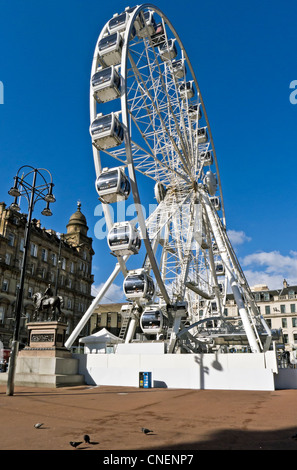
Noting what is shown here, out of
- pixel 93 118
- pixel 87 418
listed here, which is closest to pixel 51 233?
pixel 93 118

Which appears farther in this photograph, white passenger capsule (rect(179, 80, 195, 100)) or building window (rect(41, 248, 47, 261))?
building window (rect(41, 248, 47, 261))

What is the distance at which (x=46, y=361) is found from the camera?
19.8 meters

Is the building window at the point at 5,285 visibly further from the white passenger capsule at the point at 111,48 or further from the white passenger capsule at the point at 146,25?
the white passenger capsule at the point at 146,25

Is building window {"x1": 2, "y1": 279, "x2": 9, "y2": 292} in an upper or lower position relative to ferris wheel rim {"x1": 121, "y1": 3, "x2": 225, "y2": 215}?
lower

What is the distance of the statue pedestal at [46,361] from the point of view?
63.4 ft

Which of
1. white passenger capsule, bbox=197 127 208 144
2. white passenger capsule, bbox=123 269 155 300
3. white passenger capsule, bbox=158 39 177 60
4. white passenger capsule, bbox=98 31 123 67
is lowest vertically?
white passenger capsule, bbox=123 269 155 300

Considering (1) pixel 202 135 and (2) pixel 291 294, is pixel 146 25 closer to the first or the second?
(1) pixel 202 135

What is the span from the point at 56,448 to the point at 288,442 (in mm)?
4140

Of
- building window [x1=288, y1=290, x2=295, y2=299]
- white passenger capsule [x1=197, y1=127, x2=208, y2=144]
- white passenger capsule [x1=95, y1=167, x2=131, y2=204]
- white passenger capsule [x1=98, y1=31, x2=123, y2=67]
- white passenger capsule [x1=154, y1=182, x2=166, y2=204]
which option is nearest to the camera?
white passenger capsule [x1=95, y1=167, x2=131, y2=204]

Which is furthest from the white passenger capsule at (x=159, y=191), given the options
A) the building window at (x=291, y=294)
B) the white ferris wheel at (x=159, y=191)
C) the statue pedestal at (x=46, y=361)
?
the building window at (x=291, y=294)

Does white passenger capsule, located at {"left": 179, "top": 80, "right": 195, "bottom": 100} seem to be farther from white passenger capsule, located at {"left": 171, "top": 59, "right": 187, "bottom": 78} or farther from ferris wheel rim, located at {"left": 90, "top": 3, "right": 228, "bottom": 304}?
ferris wheel rim, located at {"left": 90, "top": 3, "right": 228, "bottom": 304}

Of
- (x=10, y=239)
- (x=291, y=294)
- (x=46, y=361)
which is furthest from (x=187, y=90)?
(x=291, y=294)

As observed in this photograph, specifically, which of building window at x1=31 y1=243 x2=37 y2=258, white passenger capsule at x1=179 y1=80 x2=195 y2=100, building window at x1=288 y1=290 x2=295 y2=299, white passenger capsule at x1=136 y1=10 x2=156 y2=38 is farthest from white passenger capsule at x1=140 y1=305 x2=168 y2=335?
building window at x1=288 y1=290 x2=295 y2=299

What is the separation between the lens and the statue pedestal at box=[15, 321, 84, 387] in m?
19.3
